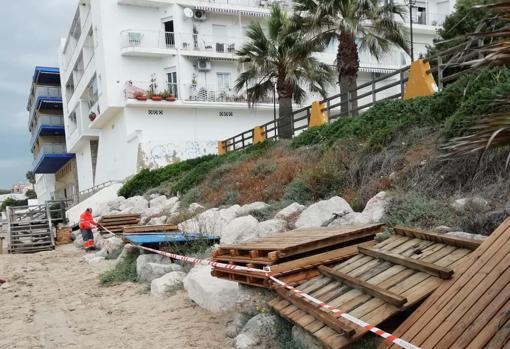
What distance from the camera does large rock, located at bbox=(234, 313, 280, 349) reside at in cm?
480

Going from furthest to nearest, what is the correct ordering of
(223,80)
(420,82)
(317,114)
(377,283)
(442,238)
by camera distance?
(223,80)
(317,114)
(420,82)
(442,238)
(377,283)

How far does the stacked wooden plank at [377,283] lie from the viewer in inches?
155

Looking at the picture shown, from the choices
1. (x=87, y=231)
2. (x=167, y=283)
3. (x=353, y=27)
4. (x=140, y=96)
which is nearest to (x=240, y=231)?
(x=167, y=283)

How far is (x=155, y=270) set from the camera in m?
8.75

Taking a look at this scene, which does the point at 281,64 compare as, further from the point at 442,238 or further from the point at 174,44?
the point at 442,238

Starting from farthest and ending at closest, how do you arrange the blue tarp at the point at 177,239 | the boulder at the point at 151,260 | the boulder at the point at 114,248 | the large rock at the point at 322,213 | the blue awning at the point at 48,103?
the blue awning at the point at 48,103 → the boulder at the point at 114,248 → the blue tarp at the point at 177,239 → the boulder at the point at 151,260 → the large rock at the point at 322,213

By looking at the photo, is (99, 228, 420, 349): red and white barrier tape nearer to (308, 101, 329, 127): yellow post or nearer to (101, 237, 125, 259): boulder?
(101, 237, 125, 259): boulder

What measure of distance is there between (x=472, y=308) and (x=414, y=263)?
2.89 ft

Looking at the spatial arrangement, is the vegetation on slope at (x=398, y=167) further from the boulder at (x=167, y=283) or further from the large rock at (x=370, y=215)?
the boulder at (x=167, y=283)

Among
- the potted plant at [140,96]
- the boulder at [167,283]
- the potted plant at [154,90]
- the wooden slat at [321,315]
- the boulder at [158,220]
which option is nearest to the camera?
the wooden slat at [321,315]

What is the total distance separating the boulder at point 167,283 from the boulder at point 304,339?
11.6 feet

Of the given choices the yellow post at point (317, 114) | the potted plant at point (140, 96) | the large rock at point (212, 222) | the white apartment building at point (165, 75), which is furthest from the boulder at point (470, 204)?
the potted plant at point (140, 96)

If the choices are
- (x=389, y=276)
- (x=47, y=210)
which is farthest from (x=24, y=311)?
(x=47, y=210)

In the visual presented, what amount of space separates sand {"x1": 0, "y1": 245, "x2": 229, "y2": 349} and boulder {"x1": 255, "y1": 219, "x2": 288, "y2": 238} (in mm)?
1831
